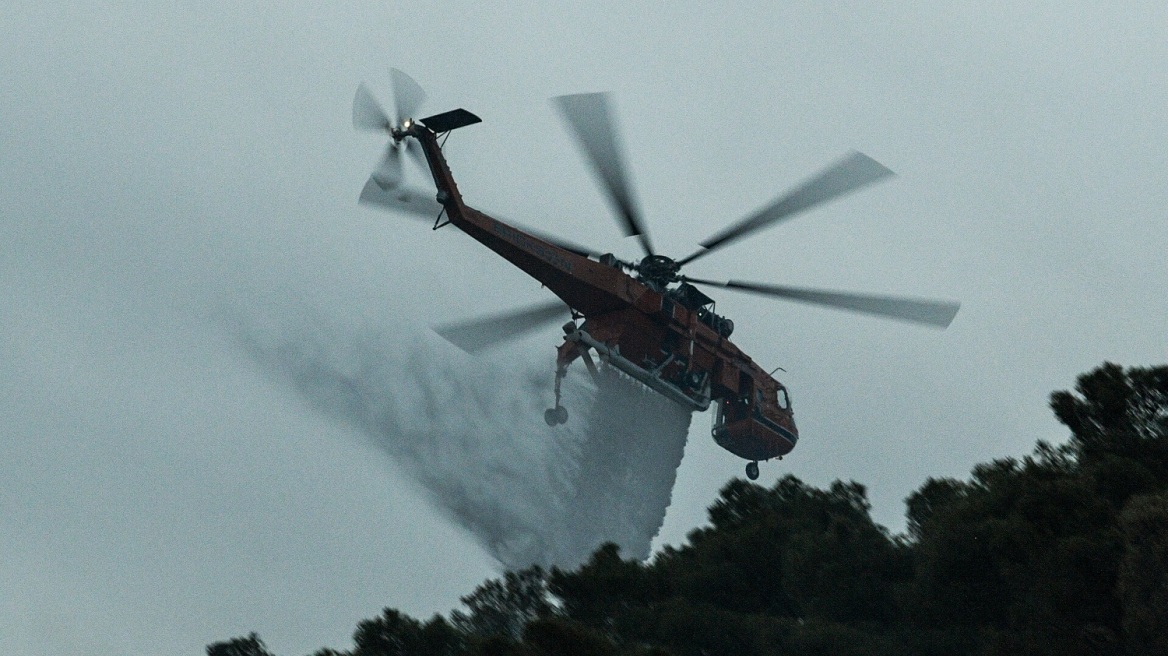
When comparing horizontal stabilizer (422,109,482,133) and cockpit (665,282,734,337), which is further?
cockpit (665,282,734,337)

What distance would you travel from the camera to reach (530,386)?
4056 cm

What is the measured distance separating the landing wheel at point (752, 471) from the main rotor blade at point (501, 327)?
23.6 ft

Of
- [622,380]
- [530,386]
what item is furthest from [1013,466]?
[530,386]

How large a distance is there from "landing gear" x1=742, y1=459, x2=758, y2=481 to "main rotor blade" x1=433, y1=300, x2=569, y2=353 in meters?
7.18

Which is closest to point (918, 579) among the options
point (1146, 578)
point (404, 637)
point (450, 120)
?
point (1146, 578)

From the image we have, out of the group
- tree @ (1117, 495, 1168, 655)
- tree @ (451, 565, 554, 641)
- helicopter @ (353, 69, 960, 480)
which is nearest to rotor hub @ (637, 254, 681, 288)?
helicopter @ (353, 69, 960, 480)

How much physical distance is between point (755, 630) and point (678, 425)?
36.1ft

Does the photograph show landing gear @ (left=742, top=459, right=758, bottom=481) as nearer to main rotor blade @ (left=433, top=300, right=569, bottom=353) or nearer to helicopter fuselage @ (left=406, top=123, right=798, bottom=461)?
helicopter fuselage @ (left=406, top=123, right=798, bottom=461)

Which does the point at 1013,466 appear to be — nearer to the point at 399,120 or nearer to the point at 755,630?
the point at 755,630

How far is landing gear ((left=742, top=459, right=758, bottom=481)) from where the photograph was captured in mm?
39047

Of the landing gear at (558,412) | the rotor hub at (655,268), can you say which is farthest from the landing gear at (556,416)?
the rotor hub at (655,268)

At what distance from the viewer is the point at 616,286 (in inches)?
1326

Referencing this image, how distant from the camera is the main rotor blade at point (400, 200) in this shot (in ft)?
105

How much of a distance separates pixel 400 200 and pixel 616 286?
16.5 ft
